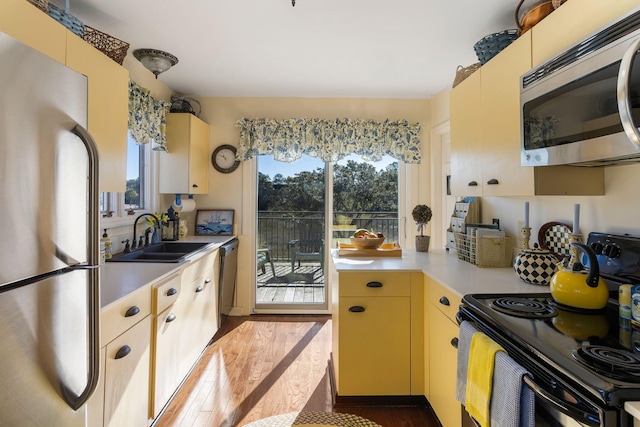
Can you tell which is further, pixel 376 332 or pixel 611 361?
pixel 376 332

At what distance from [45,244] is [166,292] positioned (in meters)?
1.28

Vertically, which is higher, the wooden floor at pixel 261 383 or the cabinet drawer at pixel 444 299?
the cabinet drawer at pixel 444 299

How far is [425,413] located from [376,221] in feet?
7.08

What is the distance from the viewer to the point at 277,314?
3891 mm

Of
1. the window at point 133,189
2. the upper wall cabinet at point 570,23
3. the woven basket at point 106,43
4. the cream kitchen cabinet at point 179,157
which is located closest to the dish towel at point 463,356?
the upper wall cabinet at point 570,23

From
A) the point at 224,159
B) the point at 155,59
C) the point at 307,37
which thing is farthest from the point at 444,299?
the point at 224,159

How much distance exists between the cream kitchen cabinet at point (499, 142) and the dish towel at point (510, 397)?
877 mm

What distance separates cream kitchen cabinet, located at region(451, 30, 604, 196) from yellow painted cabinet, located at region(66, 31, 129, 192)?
2.08 m

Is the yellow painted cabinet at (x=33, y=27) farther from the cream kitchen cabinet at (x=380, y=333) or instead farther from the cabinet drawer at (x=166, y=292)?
the cream kitchen cabinet at (x=380, y=333)

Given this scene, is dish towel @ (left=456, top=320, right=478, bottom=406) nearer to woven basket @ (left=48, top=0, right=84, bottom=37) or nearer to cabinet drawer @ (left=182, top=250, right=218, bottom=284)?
cabinet drawer @ (left=182, top=250, right=218, bottom=284)

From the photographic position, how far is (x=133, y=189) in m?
3.09

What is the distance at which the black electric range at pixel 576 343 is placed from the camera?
76 centimetres

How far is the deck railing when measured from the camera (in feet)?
12.9

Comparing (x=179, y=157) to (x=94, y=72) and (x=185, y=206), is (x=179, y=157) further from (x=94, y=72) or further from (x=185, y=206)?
(x=94, y=72)
